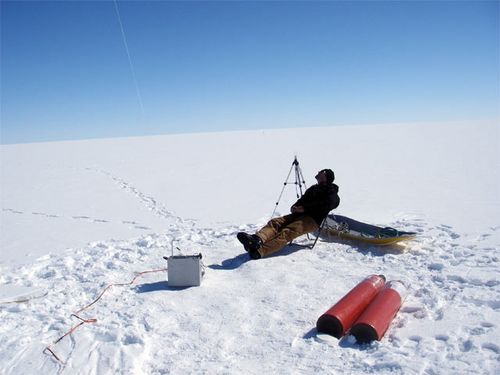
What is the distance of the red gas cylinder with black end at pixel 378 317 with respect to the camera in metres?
3.24

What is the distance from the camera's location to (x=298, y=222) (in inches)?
228

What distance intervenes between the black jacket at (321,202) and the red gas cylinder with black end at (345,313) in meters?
2.12

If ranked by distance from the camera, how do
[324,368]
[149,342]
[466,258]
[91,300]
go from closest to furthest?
[324,368]
[149,342]
[91,300]
[466,258]

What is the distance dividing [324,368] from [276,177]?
39.1 feet

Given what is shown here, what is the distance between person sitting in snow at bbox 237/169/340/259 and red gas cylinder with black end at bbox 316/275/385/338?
184 centimetres

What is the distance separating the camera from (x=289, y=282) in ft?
15.3

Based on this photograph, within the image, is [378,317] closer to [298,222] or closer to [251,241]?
[251,241]

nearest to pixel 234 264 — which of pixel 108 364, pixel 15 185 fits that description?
pixel 108 364

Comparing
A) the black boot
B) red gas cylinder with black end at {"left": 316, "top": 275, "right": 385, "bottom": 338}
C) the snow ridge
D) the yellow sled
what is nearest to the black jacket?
the yellow sled

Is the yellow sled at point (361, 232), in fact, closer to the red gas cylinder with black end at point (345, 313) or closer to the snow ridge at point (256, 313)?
the snow ridge at point (256, 313)

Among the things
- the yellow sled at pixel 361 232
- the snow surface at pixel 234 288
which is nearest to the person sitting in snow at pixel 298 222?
the snow surface at pixel 234 288

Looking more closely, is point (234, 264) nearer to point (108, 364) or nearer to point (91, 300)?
point (91, 300)

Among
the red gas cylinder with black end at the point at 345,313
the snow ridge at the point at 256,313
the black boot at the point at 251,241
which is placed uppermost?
the black boot at the point at 251,241

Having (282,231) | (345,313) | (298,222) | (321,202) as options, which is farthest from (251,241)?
(345,313)
